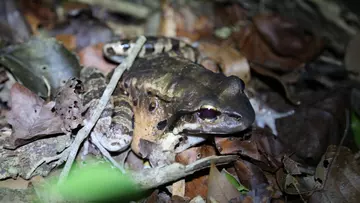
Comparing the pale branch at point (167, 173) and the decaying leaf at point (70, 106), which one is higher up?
the decaying leaf at point (70, 106)

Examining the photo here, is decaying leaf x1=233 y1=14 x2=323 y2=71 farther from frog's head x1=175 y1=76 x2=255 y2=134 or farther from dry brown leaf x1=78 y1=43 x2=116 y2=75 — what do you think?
dry brown leaf x1=78 y1=43 x2=116 y2=75

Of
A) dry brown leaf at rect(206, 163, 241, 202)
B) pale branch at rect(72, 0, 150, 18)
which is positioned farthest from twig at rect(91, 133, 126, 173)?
pale branch at rect(72, 0, 150, 18)

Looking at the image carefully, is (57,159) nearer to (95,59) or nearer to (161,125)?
(161,125)

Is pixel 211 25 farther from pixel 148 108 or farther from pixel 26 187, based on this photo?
pixel 26 187

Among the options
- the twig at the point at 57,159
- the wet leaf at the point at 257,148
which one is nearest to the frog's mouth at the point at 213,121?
the wet leaf at the point at 257,148

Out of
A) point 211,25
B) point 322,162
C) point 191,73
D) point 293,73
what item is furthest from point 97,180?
point 211,25

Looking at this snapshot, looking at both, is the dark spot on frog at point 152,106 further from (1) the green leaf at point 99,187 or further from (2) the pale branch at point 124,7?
(2) the pale branch at point 124,7
